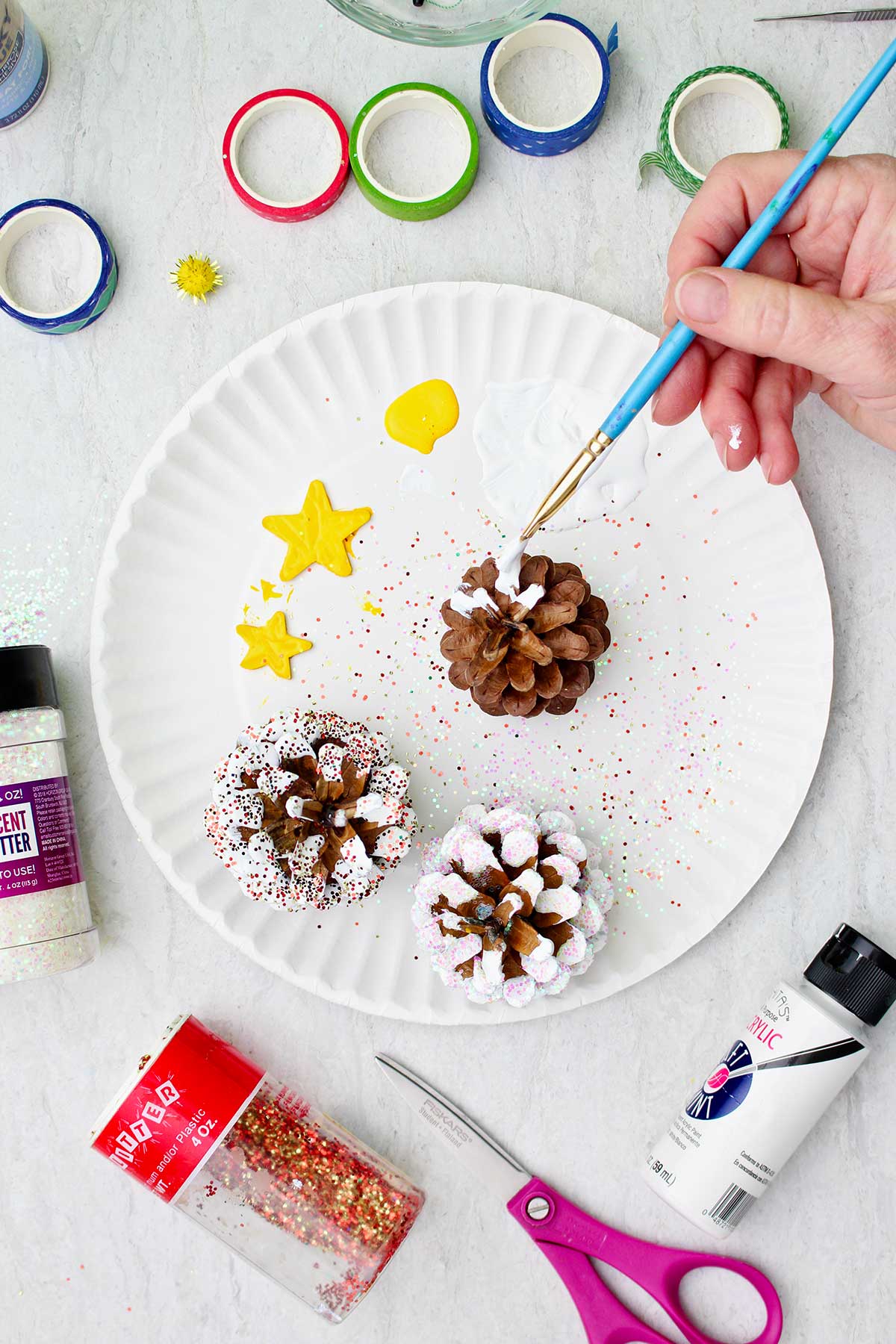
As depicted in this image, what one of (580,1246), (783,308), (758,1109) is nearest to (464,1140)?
(580,1246)

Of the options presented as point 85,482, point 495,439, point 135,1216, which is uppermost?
point 495,439

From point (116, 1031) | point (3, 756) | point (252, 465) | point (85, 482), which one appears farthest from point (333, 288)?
point (116, 1031)

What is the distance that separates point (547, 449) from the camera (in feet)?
2.62

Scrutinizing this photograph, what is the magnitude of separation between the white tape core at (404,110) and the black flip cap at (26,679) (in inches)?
18.4

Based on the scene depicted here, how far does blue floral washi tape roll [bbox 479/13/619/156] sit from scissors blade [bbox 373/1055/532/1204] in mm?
782

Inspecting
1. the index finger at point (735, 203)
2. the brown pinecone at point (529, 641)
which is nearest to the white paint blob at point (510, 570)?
the brown pinecone at point (529, 641)

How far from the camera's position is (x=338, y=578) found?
32.4 inches

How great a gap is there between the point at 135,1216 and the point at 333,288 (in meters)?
0.82

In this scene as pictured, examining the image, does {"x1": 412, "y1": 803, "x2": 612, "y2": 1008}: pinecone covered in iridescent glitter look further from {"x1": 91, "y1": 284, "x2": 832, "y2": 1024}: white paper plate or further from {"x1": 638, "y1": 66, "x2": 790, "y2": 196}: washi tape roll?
{"x1": 638, "y1": 66, "x2": 790, "y2": 196}: washi tape roll

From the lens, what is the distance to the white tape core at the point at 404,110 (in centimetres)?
80

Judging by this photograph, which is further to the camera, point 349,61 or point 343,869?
point 349,61

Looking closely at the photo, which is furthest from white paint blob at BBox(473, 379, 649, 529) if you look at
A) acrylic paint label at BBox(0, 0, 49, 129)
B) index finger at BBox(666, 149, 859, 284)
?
acrylic paint label at BBox(0, 0, 49, 129)

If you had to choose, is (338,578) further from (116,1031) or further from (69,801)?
(116,1031)

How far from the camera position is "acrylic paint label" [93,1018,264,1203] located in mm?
733
